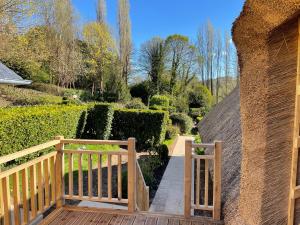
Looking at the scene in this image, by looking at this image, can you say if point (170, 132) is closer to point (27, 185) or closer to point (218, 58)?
point (27, 185)

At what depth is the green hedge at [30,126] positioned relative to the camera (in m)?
5.33

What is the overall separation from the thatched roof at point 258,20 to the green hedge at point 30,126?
5.14 meters

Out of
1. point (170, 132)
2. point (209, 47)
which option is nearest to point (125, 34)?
point (209, 47)

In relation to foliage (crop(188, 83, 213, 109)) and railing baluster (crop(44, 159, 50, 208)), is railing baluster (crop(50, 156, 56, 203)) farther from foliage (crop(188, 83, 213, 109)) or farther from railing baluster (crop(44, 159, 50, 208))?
foliage (crop(188, 83, 213, 109))

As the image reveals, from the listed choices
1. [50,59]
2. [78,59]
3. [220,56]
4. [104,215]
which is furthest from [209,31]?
[104,215]

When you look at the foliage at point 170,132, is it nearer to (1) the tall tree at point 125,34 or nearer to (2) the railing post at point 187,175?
(1) the tall tree at point 125,34

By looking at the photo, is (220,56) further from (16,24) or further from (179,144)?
(16,24)

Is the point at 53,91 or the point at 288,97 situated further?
the point at 53,91

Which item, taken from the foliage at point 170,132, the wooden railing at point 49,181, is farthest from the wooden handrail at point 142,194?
the foliage at point 170,132

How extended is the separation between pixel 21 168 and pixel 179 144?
8.71 m

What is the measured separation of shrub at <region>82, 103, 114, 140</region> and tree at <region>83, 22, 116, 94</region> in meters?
9.08

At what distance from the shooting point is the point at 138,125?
33.8ft

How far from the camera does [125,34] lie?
20500 mm

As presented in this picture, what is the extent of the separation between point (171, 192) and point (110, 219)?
2616mm
